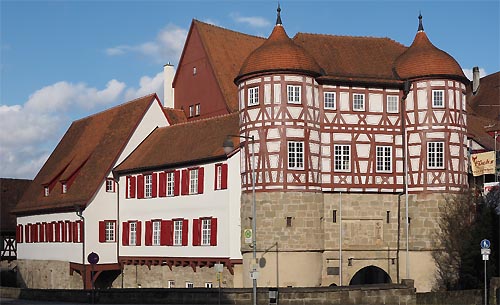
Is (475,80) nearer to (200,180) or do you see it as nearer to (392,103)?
(392,103)

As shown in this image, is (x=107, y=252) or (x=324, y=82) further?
(x=107, y=252)

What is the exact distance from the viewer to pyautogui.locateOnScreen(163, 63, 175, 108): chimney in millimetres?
68812

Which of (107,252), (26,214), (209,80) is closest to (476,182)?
(209,80)

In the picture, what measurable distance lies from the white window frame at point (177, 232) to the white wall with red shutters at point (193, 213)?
0.24 m

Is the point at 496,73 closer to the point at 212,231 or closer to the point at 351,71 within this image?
the point at 351,71

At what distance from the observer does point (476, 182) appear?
52.1m

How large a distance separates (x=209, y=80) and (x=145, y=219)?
1121 centimetres

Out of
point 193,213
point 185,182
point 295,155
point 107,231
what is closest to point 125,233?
point 107,231

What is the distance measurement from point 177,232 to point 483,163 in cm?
1802

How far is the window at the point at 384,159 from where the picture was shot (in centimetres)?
4959

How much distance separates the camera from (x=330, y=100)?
161 feet

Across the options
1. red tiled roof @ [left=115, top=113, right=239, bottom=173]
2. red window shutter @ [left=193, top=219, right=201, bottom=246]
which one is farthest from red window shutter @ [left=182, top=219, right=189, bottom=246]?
red tiled roof @ [left=115, top=113, right=239, bottom=173]

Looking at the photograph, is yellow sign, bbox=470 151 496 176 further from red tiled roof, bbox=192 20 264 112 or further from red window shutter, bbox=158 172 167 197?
red window shutter, bbox=158 172 167 197

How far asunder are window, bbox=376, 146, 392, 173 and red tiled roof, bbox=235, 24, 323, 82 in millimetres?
5538
